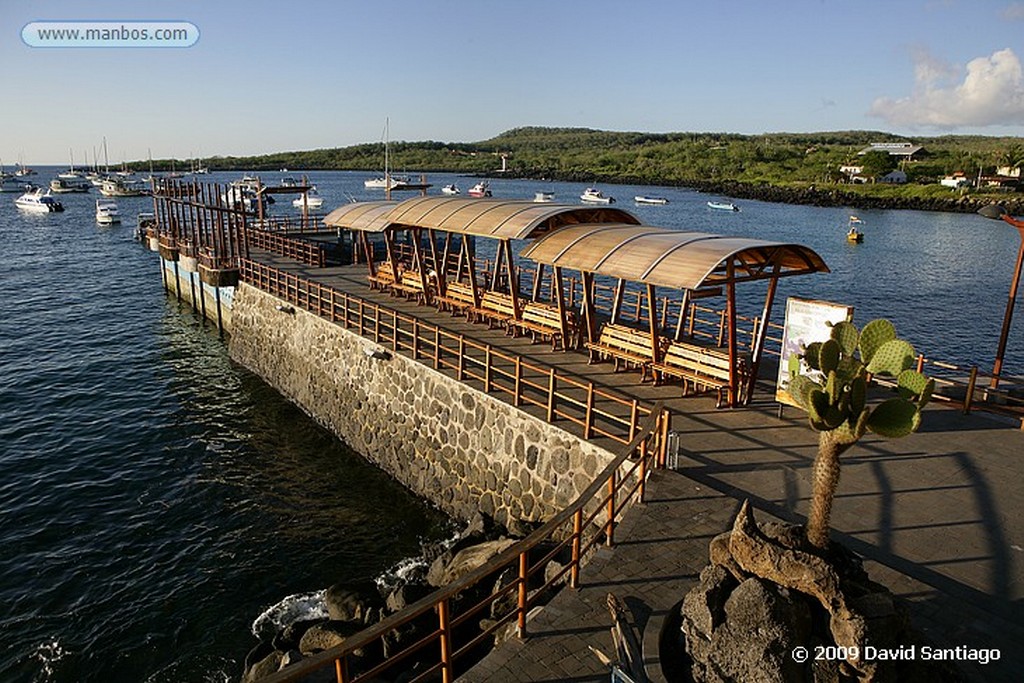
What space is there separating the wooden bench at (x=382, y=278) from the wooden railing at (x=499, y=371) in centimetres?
191

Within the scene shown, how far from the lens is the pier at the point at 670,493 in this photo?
7508 millimetres

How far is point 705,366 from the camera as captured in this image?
14.4 m

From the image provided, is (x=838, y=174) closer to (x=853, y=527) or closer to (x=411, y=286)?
(x=411, y=286)

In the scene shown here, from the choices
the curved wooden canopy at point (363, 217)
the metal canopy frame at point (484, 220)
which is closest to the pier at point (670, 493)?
the metal canopy frame at point (484, 220)

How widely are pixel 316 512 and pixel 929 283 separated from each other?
47.7m

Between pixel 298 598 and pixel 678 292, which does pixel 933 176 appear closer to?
Result: pixel 678 292

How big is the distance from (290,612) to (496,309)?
10.1 meters

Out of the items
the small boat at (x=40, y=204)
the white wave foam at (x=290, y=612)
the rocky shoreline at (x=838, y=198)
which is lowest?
the white wave foam at (x=290, y=612)

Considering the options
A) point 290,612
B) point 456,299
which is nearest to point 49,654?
point 290,612

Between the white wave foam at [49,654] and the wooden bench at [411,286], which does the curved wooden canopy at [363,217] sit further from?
the white wave foam at [49,654]

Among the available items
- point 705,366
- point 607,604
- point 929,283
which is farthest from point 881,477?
point 929,283

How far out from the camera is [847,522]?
9859 millimetres

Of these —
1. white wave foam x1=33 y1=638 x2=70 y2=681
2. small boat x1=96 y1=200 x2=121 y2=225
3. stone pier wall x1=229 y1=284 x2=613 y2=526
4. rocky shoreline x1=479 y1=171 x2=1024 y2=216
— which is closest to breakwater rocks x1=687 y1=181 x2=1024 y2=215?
rocky shoreline x1=479 y1=171 x2=1024 y2=216

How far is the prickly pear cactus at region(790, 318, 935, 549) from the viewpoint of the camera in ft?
21.9
